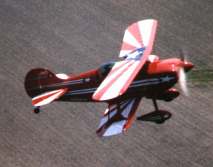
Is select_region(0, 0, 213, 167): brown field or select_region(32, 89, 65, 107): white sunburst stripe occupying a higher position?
select_region(32, 89, 65, 107): white sunburst stripe

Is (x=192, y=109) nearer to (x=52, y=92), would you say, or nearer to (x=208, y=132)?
(x=208, y=132)

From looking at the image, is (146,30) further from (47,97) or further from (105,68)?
(47,97)

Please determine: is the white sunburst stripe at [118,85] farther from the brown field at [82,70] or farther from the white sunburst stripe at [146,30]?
the brown field at [82,70]

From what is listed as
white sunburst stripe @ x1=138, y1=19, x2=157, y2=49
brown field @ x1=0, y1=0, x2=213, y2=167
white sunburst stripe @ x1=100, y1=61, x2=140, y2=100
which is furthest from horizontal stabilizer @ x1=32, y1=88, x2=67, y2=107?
white sunburst stripe @ x1=138, y1=19, x2=157, y2=49

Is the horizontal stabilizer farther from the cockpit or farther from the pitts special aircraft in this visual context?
the cockpit

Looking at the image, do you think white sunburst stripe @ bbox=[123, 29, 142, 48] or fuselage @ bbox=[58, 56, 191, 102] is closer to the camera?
fuselage @ bbox=[58, 56, 191, 102]

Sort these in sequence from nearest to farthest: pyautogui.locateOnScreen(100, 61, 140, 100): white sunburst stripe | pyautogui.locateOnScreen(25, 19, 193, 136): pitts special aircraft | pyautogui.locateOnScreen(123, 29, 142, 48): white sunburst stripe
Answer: pyautogui.locateOnScreen(100, 61, 140, 100): white sunburst stripe
pyautogui.locateOnScreen(25, 19, 193, 136): pitts special aircraft
pyautogui.locateOnScreen(123, 29, 142, 48): white sunburst stripe

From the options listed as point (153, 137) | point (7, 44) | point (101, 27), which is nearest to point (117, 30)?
point (101, 27)
